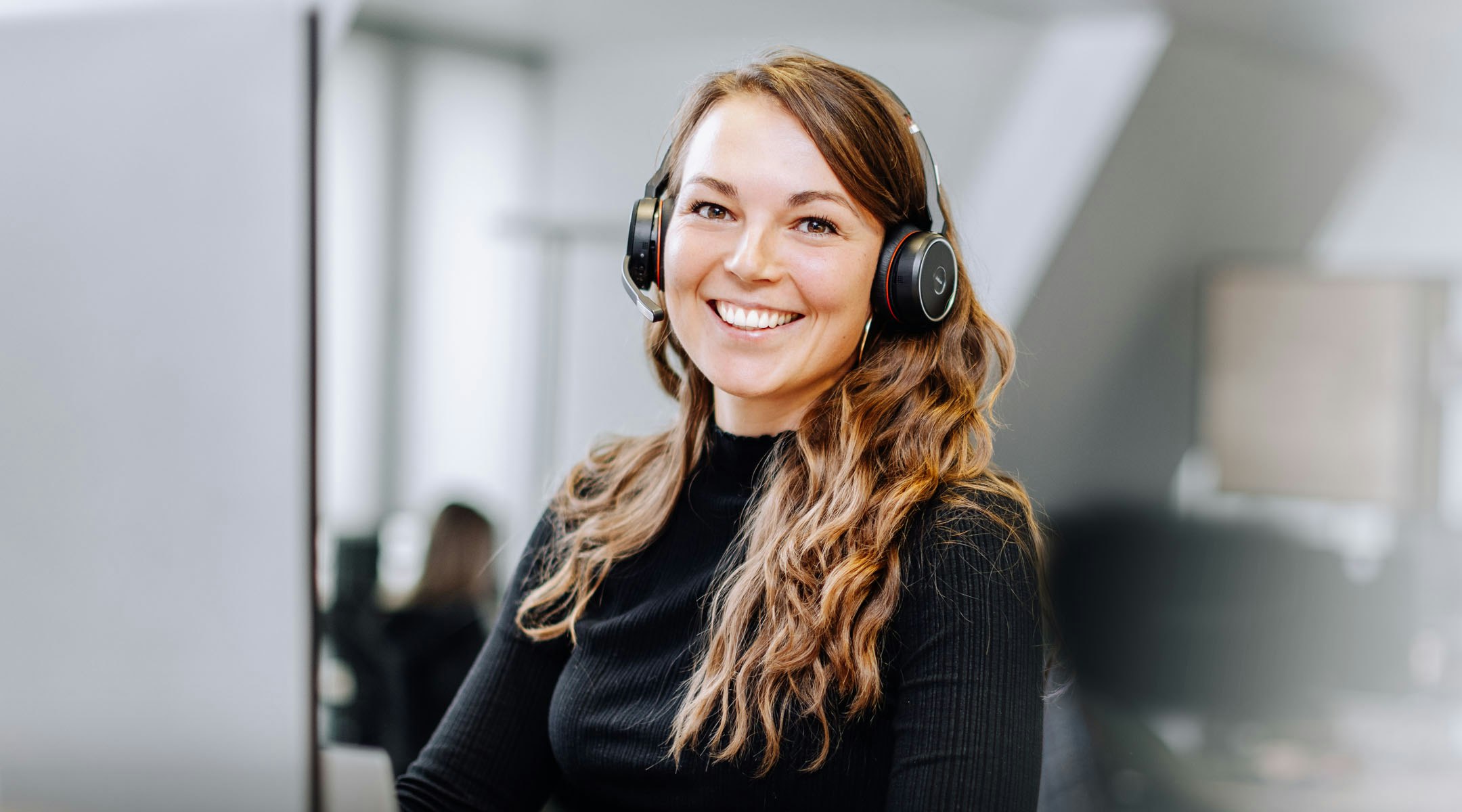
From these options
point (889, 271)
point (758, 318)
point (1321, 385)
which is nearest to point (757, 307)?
point (758, 318)

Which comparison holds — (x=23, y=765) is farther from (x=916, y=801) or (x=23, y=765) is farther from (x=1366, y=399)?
(x=1366, y=399)

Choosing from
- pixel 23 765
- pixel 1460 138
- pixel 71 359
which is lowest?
pixel 23 765

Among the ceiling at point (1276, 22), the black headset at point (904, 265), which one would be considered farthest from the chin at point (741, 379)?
the ceiling at point (1276, 22)

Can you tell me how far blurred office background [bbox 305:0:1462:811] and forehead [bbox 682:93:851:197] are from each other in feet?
2.07

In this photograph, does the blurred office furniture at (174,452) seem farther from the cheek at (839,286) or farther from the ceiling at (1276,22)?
the ceiling at (1276,22)

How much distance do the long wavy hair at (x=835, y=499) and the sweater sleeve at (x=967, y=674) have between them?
0.07 feet

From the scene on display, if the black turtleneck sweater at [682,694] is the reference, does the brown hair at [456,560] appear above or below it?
below

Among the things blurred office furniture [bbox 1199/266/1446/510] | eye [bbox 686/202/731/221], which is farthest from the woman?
blurred office furniture [bbox 1199/266/1446/510]

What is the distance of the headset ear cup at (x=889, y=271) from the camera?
884mm

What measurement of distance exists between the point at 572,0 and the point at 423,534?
141cm

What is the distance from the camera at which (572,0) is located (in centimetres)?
264

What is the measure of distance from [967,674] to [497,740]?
44 cm

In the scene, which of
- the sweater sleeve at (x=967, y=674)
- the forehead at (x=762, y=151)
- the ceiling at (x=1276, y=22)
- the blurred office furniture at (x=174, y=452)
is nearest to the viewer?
the blurred office furniture at (x=174, y=452)

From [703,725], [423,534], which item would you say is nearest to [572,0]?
[423,534]
